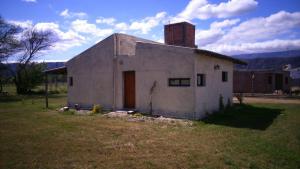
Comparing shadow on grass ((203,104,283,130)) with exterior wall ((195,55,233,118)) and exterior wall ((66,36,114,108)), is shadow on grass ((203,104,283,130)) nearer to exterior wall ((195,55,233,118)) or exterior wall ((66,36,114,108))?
exterior wall ((195,55,233,118))

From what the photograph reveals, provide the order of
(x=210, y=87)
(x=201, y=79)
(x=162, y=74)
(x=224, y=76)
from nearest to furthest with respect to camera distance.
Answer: (x=162, y=74) → (x=201, y=79) → (x=210, y=87) → (x=224, y=76)

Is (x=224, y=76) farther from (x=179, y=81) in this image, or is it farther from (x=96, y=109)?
(x=96, y=109)

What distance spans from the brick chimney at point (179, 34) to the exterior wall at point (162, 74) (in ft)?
15.7

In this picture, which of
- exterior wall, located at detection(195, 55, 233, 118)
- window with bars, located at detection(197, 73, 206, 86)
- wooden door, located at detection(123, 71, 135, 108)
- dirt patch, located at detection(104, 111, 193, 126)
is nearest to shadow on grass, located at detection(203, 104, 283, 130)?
exterior wall, located at detection(195, 55, 233, 118)

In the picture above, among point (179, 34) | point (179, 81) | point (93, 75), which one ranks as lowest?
point (179, 81)

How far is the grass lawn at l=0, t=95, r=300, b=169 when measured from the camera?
20.6 ft

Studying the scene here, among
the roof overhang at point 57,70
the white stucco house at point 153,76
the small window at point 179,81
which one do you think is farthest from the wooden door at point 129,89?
the roof overhang at point 57,70

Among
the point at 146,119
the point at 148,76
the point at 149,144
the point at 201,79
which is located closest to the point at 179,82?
the point at 201,79

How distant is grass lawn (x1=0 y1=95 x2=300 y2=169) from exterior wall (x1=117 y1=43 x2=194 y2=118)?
1.47m

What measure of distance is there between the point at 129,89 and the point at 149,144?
7025 mm

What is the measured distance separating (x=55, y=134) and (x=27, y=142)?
120 centimetres

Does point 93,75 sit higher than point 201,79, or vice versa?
point 93,75

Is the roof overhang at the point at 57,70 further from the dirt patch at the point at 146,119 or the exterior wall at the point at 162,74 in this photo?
the dirt patch at the point at 146,119

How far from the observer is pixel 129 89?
14.7 m
